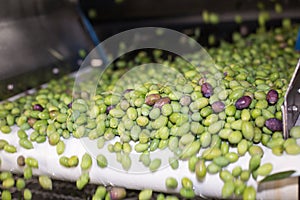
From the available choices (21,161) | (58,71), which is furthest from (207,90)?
(58,71)

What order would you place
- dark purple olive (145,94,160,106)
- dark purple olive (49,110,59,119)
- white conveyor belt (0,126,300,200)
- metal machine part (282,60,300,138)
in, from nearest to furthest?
1. white conveyor belt (0,126,300,200)
2. metal machine part (282,60,300,138)
3. dark purple olive (145,94,160,106)
4. dark purple olive (49,110,59,119)

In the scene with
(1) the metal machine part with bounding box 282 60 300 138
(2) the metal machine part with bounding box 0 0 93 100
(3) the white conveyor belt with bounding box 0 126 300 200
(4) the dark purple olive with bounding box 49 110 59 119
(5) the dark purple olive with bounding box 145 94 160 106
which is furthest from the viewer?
(2) the metal machine part with bounding box 0 0 93 100

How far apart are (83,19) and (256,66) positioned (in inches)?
46.4

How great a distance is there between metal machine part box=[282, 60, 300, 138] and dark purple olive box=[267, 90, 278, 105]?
7 cm

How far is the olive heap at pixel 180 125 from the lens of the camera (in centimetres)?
100

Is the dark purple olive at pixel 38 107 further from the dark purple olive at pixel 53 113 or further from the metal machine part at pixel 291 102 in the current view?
the metal machine part at pixel 291 102

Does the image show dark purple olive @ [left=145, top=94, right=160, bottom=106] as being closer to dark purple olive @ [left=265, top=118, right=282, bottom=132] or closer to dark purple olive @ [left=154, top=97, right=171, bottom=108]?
dark purple olive @ [left=154, top=97, right=171, bottom=108]

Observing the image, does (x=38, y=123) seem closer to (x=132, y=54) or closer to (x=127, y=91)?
(x=127, y=91)

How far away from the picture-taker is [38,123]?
1226 millimetres

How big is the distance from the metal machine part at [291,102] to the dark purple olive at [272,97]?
7cm

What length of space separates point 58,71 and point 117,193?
1098 millimetres

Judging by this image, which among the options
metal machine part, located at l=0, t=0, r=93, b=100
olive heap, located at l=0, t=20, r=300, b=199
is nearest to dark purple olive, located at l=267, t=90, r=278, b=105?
olive heap, located at l=0, t=20, r=300, b=199

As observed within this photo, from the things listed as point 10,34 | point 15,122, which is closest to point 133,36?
point 10,34

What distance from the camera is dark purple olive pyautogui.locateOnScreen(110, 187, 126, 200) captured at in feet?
3.51
